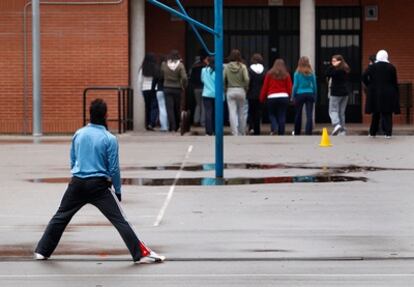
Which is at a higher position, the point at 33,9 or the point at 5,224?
the point at 33,9

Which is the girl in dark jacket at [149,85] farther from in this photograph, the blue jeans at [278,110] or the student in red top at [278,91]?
Answer: the blue jeans at [278,110]

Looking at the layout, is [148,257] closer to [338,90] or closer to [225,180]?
[225,180]

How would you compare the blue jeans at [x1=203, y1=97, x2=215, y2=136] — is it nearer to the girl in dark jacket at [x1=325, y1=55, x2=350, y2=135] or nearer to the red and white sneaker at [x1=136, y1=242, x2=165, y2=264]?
the girl in dark jacket at [x1=325, y1=55, x2=350, y2=135]

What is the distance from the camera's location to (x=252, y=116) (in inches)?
1059

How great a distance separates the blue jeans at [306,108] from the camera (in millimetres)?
25984

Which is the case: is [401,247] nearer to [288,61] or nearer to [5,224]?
[5,224]

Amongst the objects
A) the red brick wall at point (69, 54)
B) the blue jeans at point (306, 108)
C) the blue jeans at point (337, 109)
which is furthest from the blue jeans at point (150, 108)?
→ the blue jeans at point (337, 109)

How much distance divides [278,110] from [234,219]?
42.2 ft

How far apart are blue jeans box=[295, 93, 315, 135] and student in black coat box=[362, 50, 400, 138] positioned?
72.2 inches

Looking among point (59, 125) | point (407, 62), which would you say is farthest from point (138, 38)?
point (407, 62)

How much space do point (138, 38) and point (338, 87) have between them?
522cm

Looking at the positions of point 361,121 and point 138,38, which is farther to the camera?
point 361,121

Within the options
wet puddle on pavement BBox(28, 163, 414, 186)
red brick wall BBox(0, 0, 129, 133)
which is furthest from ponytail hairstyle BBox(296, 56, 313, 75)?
wet puddle on pavement BBox(28, 163, 414, 186)

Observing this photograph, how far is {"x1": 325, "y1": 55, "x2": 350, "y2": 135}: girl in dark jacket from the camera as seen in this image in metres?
25.9
